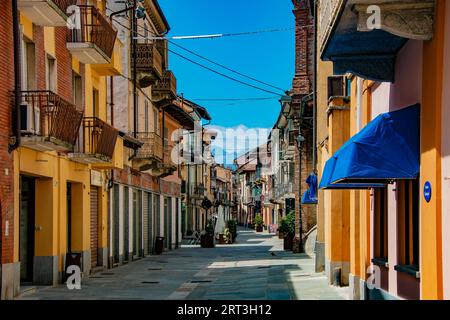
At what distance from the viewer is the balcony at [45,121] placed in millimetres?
15055

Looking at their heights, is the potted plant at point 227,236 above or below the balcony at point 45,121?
below

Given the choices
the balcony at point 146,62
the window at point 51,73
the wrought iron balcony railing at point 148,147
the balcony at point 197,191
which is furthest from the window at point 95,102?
the balcony at point 197,191

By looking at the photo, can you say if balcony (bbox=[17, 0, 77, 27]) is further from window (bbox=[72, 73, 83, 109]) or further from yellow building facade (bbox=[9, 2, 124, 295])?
window (bbox=[72, 73, 83, 109])

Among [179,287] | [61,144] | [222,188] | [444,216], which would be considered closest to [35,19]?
[61,144]

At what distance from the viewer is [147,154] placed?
99.1 ft

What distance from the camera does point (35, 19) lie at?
627 inches

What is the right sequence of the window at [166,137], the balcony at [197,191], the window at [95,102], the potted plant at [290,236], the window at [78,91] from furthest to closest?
the balcony at [197,191]
the window at [166,137]
the potted plant at [290,236]
the window at [95,102]
the window at [78,91]

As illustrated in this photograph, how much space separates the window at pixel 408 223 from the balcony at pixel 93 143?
10895 mm

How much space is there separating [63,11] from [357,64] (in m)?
7.87

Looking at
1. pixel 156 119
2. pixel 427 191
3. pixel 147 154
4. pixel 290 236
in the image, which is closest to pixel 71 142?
pixel 427 191

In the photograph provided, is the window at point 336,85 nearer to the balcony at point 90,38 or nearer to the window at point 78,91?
the balcony at point 90,38

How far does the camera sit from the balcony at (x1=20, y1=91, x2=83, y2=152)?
1505cm

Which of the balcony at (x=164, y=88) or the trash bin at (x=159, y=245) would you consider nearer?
the balcony at (x=164, y=88)

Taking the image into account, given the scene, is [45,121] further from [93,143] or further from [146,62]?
[146,62]
